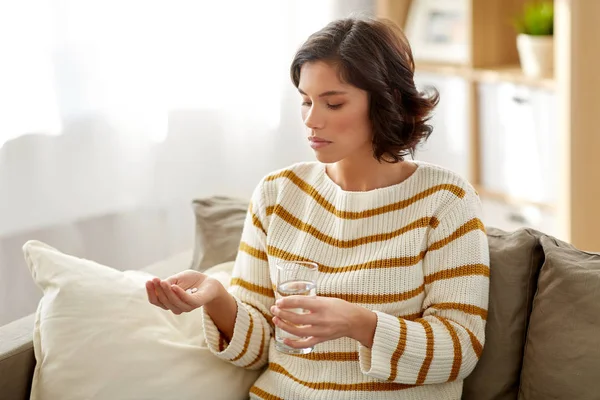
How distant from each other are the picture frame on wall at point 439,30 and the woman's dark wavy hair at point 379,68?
1.81 metres

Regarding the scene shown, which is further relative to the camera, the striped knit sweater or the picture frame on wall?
the picture frame on wall

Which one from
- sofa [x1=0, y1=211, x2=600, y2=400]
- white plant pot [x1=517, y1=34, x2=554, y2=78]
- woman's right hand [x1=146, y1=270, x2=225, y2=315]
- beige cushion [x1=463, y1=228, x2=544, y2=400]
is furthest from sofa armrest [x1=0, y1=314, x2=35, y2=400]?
white plant pot [x1=517, y1=34, x2=554, y2=78]

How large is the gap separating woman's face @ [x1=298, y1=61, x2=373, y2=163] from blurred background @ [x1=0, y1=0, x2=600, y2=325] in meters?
1.10

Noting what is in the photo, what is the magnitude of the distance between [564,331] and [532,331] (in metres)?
0.07

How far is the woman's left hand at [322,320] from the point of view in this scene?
1.59m

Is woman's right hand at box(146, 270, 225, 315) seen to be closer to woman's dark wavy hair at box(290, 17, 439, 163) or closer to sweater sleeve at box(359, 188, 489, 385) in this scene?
sweater sleeve at box(359, 188, 489, 385)

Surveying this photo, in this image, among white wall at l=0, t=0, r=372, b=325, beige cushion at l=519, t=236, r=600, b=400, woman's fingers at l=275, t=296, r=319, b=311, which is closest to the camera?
woman's fingers at l=275, t=296, r=319, b=311

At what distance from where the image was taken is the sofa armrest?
1878 millimetres

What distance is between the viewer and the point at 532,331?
1.81 metres

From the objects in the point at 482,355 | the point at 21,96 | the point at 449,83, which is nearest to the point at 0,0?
the point at 21,96

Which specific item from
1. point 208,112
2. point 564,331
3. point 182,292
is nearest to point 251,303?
point 182,292

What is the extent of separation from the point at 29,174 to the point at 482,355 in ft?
4.71

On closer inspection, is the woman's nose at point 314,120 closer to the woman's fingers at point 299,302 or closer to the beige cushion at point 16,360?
the woman's fingers at point 299,302

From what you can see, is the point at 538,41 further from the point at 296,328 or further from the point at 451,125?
the point at 296,328
